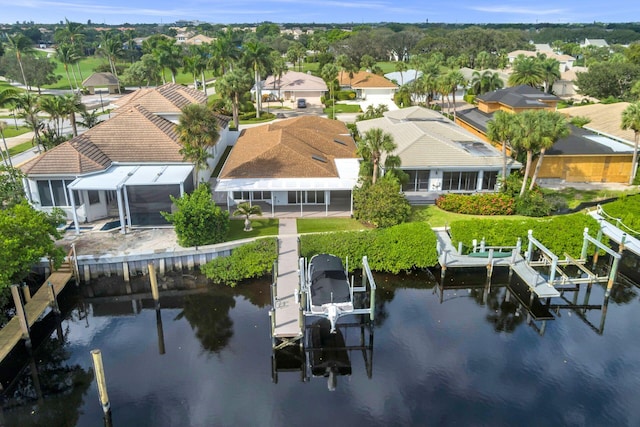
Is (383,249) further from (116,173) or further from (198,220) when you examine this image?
(116,173)

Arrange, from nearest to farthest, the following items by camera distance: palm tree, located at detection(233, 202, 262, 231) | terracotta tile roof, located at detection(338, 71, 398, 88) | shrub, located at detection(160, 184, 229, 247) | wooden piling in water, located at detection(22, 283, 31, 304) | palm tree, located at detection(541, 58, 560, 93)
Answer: wooden piling in water, located at detection(22, 283, 31, 304) → shrub, located at detection(160, 184, 229, 247) → palm tree, located at detection(233, 202, 262, 231) → palm tree, located at detection(541, 58, 560, 93) → terracotta tile roof, located at detection(338, 71, 398, 88)

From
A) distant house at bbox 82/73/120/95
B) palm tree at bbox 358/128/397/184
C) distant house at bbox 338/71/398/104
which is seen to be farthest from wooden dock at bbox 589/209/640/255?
distant house at bbox 82/73/120/95

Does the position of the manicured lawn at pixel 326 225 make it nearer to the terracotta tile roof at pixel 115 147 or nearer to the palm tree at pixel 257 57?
the terracotta tile roof at pixel 115 147

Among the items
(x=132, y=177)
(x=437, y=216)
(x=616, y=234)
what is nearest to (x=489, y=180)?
(x=437, y=216)

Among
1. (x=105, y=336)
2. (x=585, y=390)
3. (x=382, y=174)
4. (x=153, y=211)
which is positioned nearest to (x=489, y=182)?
(x=382, y=174)

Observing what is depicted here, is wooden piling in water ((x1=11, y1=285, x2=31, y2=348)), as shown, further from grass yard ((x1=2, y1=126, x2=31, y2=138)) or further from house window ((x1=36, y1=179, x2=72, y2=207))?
grass yard ((x1=2, y1=126, x2=31, y2=138))

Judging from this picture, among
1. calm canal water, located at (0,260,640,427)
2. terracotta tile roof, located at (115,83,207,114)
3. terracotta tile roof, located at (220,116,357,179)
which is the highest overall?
terracotta tile roof, located at (115,83,207,114)
